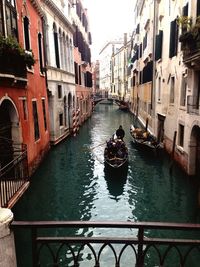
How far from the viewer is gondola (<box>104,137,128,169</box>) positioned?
35.4 feet

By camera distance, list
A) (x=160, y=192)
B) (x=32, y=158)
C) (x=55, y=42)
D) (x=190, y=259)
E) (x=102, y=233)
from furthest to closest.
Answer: (x=55, y=42) < (x=32, y=158) < (x=160, y=192) < (x=102, y=233) < (x=190, y=259)

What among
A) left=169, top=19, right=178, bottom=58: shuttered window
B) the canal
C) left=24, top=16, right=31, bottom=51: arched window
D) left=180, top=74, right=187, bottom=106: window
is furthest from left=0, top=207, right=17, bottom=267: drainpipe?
left=169, top=19, right=178, bottom=58: shuttered window

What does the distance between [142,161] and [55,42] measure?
8683 millimetres

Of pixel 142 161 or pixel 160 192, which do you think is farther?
pixel 142 161

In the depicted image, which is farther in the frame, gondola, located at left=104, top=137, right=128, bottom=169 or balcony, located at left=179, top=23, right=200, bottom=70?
gondola, located at left=104, top=137, right=128, bottom=169

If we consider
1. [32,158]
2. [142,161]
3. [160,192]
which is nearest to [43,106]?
[32,158]

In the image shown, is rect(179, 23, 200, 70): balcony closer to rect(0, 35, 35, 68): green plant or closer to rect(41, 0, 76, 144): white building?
rect(0, 35, 35, 68): green plant

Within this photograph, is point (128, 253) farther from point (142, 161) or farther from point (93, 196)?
point (142, 161)

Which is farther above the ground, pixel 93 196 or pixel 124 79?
pixel 124 79

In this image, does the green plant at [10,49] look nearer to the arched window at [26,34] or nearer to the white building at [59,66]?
the arched window at [26,34]

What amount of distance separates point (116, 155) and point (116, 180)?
1.52m

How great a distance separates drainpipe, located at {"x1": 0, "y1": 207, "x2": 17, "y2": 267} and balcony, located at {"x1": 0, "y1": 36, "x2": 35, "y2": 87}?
16.3 feet

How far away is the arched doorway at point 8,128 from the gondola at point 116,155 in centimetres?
409

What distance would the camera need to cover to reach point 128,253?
555 centimetres
